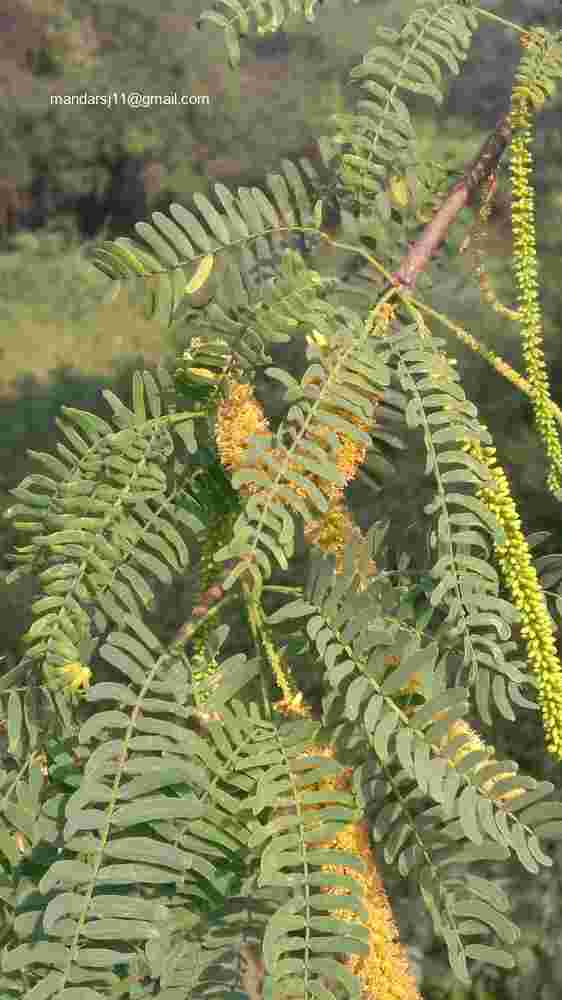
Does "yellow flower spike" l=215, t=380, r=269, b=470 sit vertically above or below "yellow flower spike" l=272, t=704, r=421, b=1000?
above

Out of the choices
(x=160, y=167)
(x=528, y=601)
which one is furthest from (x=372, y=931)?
(x=160, y=167)

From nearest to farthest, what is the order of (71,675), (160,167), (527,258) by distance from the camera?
1. (71,675)
2. (527,258)
3. (160,167)

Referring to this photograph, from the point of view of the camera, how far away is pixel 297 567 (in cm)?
344

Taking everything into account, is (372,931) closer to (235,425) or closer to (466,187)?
(235,425)

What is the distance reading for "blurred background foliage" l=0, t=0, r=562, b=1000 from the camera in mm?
4066

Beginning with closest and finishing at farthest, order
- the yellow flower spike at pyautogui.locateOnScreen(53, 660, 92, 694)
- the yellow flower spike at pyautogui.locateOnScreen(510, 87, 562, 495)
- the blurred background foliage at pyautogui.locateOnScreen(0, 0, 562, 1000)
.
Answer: the yellow flower spike at pyautogui.locateOnScreen(53, 660, 92, 694) < the yellow flower spike at pyautogui.locateOnScreen(510, 87, 562, 495) < the blurred background foliage at pyautogui.locateOnScreen(0, 0, 562, 1000)

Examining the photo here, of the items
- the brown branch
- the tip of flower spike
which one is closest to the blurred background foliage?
the brown branch

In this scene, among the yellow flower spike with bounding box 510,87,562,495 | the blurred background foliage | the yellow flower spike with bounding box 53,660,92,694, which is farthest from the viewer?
the blurred background foliage

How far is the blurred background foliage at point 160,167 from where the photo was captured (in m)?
4.07

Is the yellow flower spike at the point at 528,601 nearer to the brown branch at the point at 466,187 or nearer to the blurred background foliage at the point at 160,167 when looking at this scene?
the brown branch at the point at 466,187

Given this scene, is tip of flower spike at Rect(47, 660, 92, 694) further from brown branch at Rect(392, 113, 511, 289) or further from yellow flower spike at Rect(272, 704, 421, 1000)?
brown branch at Rect(392, 113, 511, 289)

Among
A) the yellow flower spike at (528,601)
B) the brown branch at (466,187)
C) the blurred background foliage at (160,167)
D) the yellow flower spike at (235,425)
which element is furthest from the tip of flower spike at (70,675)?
the blurred background foliage at (160,167)

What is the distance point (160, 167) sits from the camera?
258 inches

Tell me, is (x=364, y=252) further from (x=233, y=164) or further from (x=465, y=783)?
(x=233, y=164)
